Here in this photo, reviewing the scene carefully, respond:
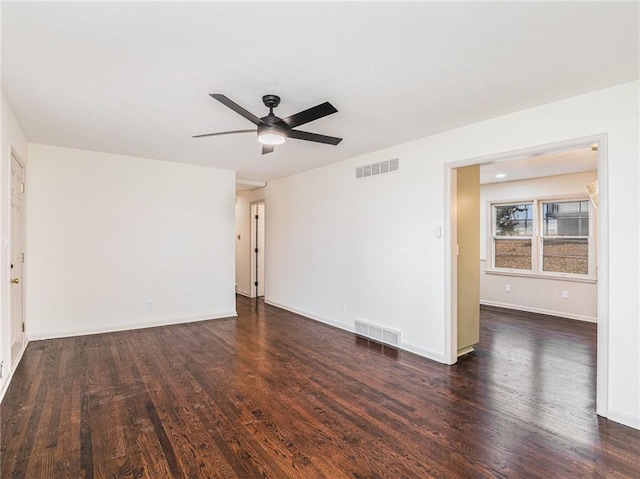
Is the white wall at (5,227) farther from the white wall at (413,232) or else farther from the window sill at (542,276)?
the window sill at (542,276)

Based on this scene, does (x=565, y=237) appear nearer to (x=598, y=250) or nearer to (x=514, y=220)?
(x=514, y=220)

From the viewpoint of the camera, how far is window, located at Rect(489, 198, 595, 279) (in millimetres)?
6004

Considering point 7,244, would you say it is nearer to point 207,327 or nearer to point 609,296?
point 207,327

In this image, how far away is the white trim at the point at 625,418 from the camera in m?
2.48

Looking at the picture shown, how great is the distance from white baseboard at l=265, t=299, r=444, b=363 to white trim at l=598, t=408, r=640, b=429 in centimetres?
147

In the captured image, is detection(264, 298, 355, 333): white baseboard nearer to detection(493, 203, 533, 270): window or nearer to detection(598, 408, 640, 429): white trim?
detection(598, 408, 640, 429): white trim

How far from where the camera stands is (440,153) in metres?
3.83

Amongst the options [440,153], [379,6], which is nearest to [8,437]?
[379,6]

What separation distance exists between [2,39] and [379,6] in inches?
87.6

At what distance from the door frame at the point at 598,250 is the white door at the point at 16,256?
14.7 feet

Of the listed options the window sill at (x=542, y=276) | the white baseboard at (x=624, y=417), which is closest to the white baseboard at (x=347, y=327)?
the white baseboard at (x=624, y=417)

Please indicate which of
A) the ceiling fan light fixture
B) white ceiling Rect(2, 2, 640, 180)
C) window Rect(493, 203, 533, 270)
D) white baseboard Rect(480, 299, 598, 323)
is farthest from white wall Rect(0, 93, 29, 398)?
window Rect(493, 203, 533, 270)

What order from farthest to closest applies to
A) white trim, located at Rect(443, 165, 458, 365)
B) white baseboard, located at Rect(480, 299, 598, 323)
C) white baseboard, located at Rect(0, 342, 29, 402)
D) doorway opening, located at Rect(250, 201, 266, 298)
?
doorway opening, located at Rect(250, 201, 266, 298) → white baseboard, located at Rect(480, 299, 598, 323) → white trim, located at Rect(443, 165, 458, 365) → white baseboard, located at Rect(0, 342, 29, 402)

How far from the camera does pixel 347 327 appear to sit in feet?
16.8
